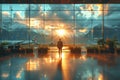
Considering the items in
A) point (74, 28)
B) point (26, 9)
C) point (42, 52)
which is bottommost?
point (42, 52)

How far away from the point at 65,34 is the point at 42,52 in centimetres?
756

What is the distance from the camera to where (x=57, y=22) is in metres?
38.3

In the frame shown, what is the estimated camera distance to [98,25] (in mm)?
37531

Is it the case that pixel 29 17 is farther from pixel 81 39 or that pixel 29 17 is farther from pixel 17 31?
pixel 81 39

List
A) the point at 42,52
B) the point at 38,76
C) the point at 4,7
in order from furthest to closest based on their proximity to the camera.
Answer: the point at 4,7
the point at 42,52
the point at 38,76

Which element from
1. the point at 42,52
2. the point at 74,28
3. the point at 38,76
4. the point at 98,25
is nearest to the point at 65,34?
the point at 74,28

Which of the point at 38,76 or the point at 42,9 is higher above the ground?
the point at 42,9

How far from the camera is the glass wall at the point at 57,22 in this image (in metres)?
36.9

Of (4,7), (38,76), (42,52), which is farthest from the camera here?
(4,7)

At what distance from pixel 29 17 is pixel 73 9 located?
5.37 meters

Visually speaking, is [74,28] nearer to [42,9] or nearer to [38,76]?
[42,9]

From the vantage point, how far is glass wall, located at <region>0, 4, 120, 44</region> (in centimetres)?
3694

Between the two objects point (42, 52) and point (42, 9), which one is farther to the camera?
point (42, 9)

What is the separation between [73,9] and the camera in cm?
3681
